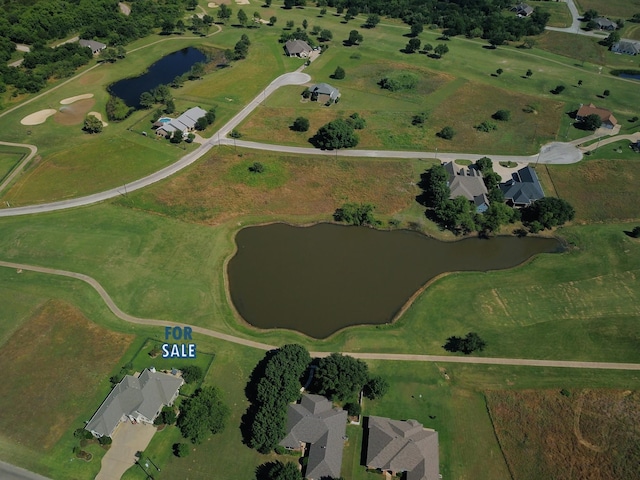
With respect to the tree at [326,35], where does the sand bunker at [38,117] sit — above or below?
below

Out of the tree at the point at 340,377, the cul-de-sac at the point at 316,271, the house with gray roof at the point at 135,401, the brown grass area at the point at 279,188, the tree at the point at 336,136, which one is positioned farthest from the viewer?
the tree at the point at 336,136

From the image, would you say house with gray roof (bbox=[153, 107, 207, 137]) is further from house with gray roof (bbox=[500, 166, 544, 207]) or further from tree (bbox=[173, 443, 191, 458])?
tree (bbox=[173, 443, 191, 458])

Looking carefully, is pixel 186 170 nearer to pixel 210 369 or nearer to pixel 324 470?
pixel 210 369

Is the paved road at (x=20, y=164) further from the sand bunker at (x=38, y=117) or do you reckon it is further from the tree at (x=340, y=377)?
the tree at (x=340, y=377)

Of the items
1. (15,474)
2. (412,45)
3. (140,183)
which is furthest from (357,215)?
(412,45)

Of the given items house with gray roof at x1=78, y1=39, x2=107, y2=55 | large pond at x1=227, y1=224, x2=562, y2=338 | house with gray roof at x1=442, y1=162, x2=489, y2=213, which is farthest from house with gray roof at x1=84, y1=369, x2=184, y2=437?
house with gray roof at x1=78, y1=39, x2=107, y2=55

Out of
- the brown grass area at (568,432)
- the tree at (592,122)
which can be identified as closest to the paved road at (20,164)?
the brown grass area at (568,432)
